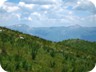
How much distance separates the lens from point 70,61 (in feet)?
48.2

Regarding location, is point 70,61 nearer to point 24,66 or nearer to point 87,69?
point 87,69

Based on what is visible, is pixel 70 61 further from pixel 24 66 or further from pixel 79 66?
pixel 24 66

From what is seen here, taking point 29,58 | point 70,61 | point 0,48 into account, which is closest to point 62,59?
point 70,61

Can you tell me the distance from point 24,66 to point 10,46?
1491 mm

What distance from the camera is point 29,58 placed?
1402cm

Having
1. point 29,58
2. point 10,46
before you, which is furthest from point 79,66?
point 10,46

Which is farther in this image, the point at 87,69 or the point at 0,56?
the point at 87,69

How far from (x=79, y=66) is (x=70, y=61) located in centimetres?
47

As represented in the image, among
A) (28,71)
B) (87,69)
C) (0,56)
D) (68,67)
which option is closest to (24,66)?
(28,71)

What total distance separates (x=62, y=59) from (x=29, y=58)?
1540 millimetres

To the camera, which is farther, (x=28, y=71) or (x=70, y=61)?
(x=70, y=61)

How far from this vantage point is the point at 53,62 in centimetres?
1394

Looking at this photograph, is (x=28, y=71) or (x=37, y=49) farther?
(x=37, y=49)

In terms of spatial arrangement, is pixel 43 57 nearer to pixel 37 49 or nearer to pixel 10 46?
pixel 37 49
